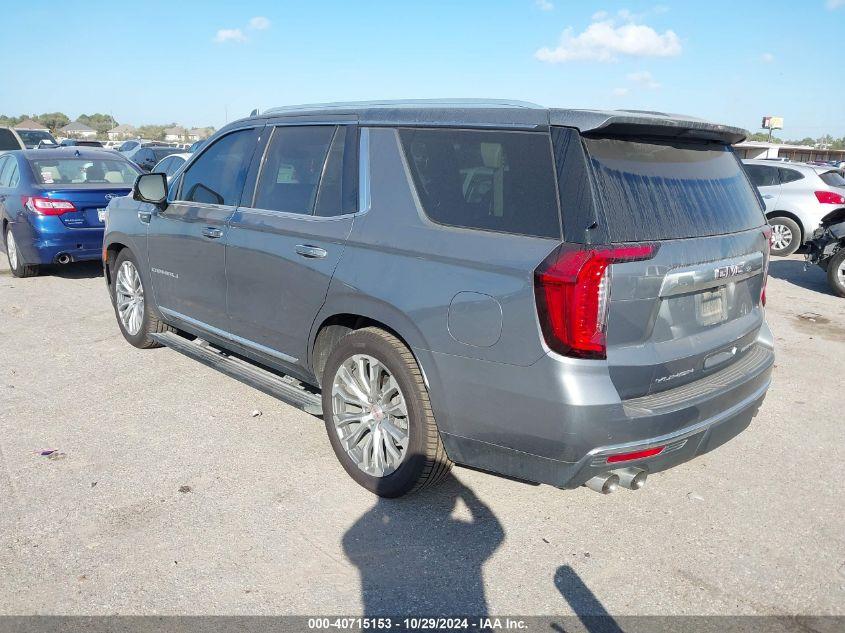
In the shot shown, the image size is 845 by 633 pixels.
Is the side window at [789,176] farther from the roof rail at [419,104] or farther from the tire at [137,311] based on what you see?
the tire at [137,311]

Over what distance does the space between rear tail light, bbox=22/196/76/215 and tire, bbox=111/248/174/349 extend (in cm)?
296

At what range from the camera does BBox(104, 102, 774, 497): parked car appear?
2775 mm

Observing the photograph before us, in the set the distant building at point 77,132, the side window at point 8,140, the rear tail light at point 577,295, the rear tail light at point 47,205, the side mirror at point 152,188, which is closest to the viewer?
the rear tail light at point 577,295

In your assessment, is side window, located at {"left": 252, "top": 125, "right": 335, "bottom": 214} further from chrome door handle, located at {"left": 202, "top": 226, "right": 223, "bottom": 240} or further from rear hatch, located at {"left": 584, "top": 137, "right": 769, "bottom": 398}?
rear hatch, located at {"left": 584, "top": 137, "right": 769, "bottom": 398}

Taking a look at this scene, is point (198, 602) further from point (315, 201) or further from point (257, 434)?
point (315, 201)

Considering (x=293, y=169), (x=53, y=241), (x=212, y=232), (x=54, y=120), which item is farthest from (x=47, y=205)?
(x=54, y=120)

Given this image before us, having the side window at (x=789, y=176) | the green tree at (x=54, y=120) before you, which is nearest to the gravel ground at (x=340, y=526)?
the side window at (x=789, y=176)

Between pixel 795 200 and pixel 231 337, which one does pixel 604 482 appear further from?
pixel 795 200

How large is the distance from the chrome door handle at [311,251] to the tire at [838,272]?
313 inches

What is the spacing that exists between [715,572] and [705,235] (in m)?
1.49

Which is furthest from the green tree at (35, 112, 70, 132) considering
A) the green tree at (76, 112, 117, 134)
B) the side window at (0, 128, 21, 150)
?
the side window at (0, 128, 21, 150)

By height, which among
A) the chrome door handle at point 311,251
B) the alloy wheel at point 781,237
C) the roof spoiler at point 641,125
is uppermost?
the roof spoiler at point 641,125

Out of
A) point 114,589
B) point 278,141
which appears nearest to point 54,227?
point 278,141

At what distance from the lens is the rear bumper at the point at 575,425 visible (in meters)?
2.76
